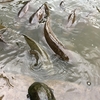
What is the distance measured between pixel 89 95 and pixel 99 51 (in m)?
0.80

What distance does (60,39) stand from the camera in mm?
3312

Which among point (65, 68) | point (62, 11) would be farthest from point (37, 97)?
point (62, 11)

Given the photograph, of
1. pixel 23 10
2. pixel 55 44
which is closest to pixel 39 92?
pixel 55 44

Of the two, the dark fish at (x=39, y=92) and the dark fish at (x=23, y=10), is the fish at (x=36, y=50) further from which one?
the dark fish at (x=23, y=10)

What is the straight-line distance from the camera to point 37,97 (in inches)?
90.5

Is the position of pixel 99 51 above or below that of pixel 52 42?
below

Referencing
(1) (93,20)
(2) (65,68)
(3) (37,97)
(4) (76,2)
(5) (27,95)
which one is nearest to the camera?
(3) (37,97)

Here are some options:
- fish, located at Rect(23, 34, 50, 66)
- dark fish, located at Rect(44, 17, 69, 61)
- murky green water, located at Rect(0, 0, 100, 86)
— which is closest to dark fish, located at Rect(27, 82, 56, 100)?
murky green water, located at Rect(0, 0, 100, 86)

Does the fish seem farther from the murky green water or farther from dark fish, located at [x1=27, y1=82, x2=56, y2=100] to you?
dark fish, located at [x1=27, y1=82, x2=56, y2=100]

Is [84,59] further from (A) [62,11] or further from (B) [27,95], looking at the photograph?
(A) [62,11]

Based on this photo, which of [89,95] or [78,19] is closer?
[89,95]

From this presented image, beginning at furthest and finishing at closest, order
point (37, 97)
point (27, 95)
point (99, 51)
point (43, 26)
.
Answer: point (43, 26)
point (99, 51)
point (27, 95)
point (37, 97)

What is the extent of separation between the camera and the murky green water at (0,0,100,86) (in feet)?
9.22

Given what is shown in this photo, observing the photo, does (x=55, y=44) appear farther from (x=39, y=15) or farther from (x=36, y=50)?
(x=39, y=15)
